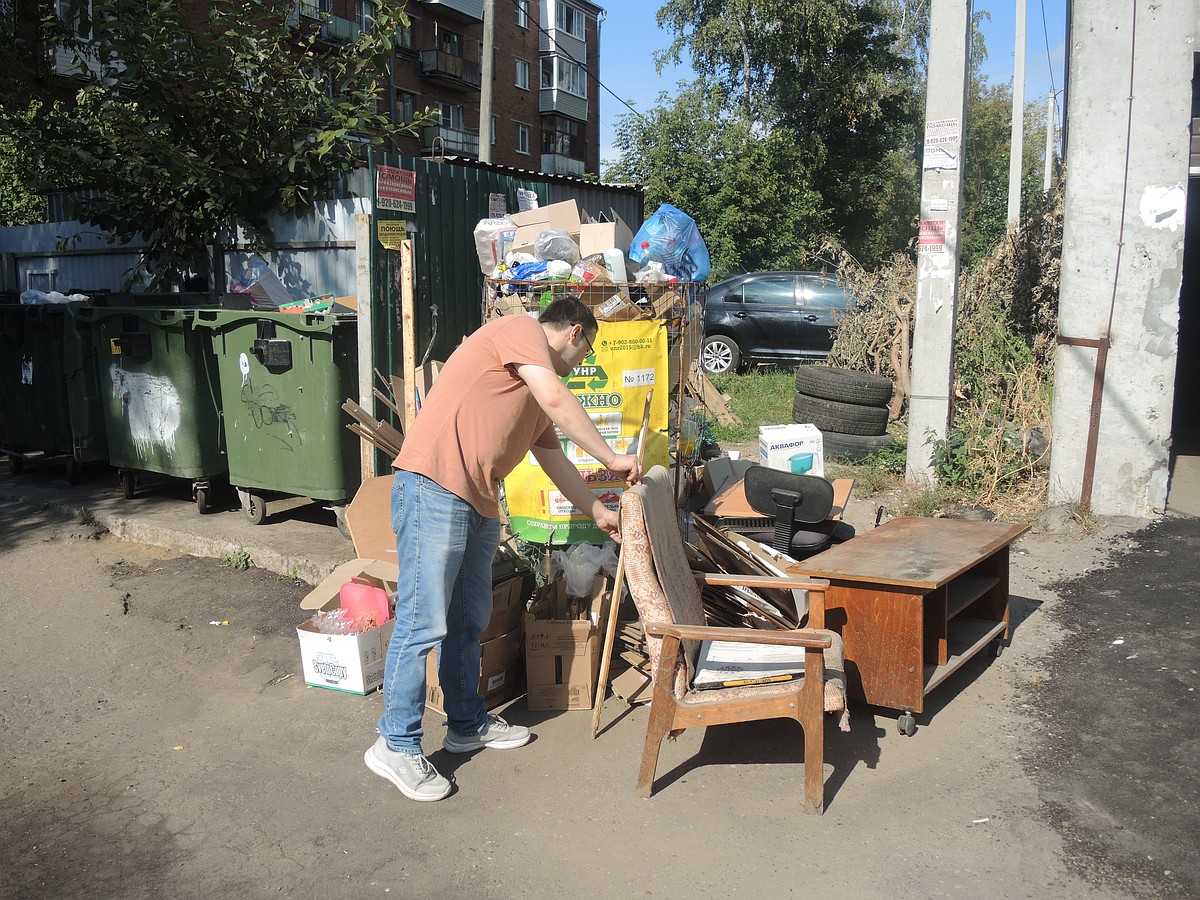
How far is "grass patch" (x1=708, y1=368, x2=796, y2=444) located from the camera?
935cm

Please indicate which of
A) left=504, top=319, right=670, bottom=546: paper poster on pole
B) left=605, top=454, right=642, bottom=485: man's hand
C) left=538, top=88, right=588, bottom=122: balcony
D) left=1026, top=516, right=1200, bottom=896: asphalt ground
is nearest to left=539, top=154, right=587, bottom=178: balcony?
left=538, top=88, right=588, bottom=122: balcony

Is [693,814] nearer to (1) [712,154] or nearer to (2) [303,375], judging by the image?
(2) [303,375]

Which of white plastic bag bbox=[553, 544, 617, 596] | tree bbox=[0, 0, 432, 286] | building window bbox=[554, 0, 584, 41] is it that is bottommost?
white plastic bag bbox=[553, 544, 617, 596]

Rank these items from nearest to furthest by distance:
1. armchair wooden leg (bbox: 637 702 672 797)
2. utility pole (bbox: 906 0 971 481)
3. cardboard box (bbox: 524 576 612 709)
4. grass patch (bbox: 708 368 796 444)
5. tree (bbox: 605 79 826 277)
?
armchair wooden leg (bbox: 637 702 672 797) → cardboard box (bbox: 524 576 612 709) → utility pole (bbox: 906 0 971 481) → grass patch (bbox: 708 368 796 444) → tree (bbox: 605 79 826 277)

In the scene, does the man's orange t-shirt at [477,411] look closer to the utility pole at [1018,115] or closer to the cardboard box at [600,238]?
the cardboard box at [600,238]

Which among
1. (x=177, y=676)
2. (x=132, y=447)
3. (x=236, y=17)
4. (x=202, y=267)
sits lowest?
(x=177, y=676)

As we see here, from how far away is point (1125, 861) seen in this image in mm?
2938

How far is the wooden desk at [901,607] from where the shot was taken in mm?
3627

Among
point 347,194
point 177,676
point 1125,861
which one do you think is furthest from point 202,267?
point 1125,861

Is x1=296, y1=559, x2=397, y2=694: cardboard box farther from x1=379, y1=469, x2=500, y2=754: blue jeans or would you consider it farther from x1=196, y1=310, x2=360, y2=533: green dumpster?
x1=196, y1=310, x2=360, y2=533: green dumpster

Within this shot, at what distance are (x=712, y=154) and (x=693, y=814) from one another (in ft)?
68.4

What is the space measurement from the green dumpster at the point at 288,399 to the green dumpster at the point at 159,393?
260 millimetres

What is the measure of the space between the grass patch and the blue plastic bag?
3.31 m

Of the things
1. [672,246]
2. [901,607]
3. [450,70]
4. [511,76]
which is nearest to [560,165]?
[511,76]
